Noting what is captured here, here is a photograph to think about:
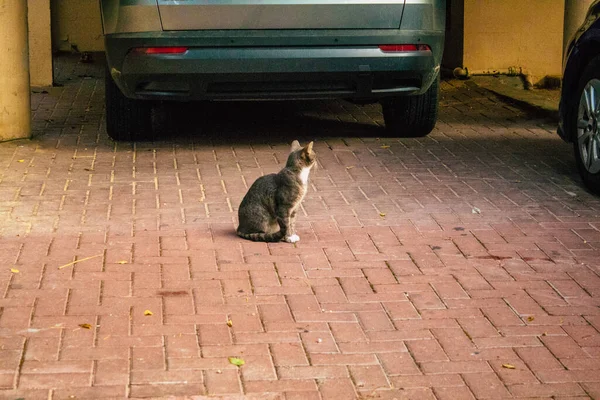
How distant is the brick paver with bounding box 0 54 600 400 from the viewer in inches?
167

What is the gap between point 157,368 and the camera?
427 cm

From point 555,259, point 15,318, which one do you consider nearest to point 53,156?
point 15,318

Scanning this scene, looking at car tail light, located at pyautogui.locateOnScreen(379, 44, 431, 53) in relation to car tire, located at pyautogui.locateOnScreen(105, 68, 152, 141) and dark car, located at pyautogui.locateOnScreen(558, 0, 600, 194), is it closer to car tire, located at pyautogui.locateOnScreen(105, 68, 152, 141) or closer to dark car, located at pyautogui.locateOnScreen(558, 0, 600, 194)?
dark car, located at pyautogui.locateOnScreen(558, 0, 600, 194)

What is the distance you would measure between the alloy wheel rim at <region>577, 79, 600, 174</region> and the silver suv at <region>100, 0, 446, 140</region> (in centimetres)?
129

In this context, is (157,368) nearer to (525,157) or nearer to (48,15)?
(525,157)

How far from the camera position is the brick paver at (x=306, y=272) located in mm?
4254

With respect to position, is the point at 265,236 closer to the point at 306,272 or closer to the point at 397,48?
the point at 306,272

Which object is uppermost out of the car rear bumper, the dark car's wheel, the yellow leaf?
the car rear bumper

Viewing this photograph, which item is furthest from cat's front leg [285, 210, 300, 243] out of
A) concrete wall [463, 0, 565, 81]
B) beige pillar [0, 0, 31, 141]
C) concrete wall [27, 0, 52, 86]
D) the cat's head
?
concrete wall [463, 0, 565, 81]

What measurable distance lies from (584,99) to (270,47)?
2259 millimetres

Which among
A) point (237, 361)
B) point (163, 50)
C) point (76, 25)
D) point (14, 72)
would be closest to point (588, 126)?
point (163, 50)

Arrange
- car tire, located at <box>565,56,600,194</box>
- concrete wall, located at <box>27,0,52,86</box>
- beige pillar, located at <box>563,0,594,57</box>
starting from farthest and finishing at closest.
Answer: concrete wall, located at <box>27,0,52,86</box>
beige pillar, located at <box>563,0,594,57</box>
car tire, located at <box>565,56,600,194</box>

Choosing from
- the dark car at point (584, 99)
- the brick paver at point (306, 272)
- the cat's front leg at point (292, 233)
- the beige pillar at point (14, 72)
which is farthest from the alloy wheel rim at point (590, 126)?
the beige pillar at point (14, 72)

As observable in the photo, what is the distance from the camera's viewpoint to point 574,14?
9727 millimetres
